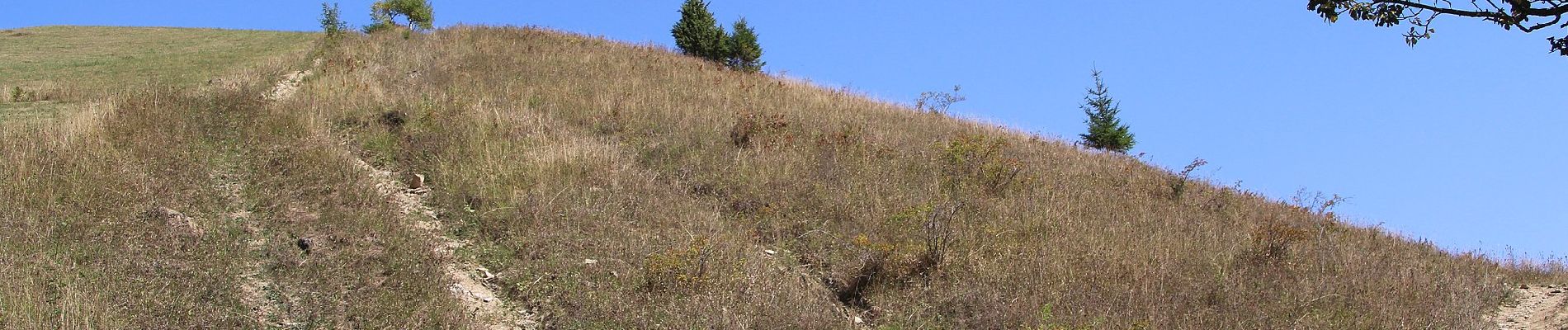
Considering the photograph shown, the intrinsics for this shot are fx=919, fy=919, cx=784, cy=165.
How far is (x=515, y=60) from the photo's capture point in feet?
55.2

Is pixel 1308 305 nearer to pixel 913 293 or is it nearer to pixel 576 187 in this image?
pixel 913 293

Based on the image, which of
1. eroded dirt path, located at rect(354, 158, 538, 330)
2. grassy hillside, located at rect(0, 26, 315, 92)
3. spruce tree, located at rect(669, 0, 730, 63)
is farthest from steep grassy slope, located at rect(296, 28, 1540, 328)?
spruce tree, located at rect(669, 0, 730, 63)

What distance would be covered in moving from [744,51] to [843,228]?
14613mm

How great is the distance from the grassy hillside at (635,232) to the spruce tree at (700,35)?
33.8 feet

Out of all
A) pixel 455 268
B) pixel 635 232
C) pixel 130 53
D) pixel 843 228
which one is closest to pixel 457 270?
pixel 455 268

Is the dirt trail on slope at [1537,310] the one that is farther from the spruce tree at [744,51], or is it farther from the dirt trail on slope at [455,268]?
the spruce tree at [744,51]

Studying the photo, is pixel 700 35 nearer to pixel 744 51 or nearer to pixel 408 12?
pixel 744 51

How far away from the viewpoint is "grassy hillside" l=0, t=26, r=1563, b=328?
639 centimetres

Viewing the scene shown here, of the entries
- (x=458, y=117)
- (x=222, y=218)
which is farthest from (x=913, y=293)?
(x=458, y=117)

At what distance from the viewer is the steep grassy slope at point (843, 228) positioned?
686cm

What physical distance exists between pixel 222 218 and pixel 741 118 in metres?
5.82

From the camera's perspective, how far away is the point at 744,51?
22.6 m

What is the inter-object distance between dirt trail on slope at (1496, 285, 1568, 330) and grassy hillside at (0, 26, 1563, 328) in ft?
0.71

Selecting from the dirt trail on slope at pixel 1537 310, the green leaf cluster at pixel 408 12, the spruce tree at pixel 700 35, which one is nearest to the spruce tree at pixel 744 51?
the spruce tree at pixel 700 35
